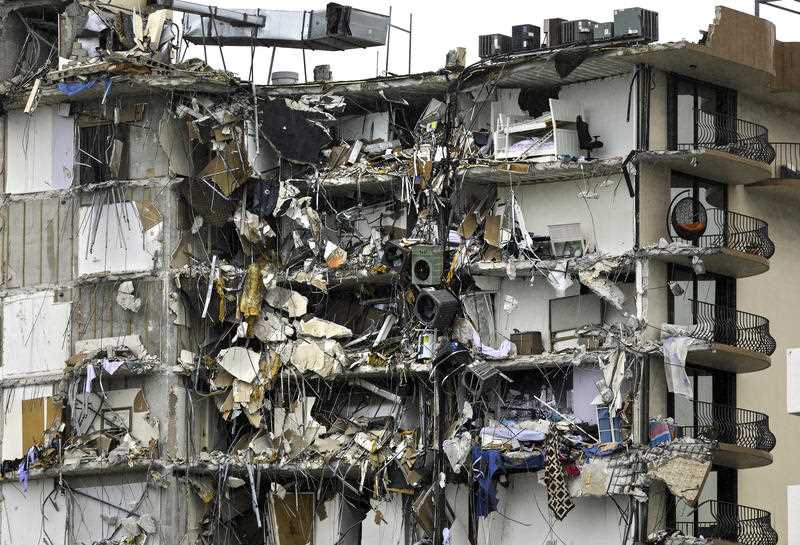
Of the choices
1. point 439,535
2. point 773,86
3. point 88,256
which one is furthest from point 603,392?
point 88,256

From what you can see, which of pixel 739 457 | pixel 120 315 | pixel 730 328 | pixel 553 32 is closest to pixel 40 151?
pixel 120 315

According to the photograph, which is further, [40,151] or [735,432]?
[40,151]

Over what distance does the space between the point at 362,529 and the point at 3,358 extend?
917 centimetres

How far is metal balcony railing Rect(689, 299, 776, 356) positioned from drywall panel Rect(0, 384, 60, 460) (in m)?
14.1

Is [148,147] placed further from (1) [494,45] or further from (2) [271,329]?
(1) [494,45]

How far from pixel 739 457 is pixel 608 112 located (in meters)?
7.64

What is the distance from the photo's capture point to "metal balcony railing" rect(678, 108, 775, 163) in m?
46.8

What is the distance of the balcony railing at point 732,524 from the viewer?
150ft

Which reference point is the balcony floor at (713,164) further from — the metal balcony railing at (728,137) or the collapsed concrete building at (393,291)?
the metal balcony railing at (728,137)

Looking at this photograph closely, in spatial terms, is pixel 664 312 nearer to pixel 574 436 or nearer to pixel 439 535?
pixel 574 436

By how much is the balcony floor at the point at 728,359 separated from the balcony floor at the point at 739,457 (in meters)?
1.77

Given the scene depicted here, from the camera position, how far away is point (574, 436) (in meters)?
45.5

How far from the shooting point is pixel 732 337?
46656mm

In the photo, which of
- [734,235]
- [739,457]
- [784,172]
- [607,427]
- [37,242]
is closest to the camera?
[607,427]
